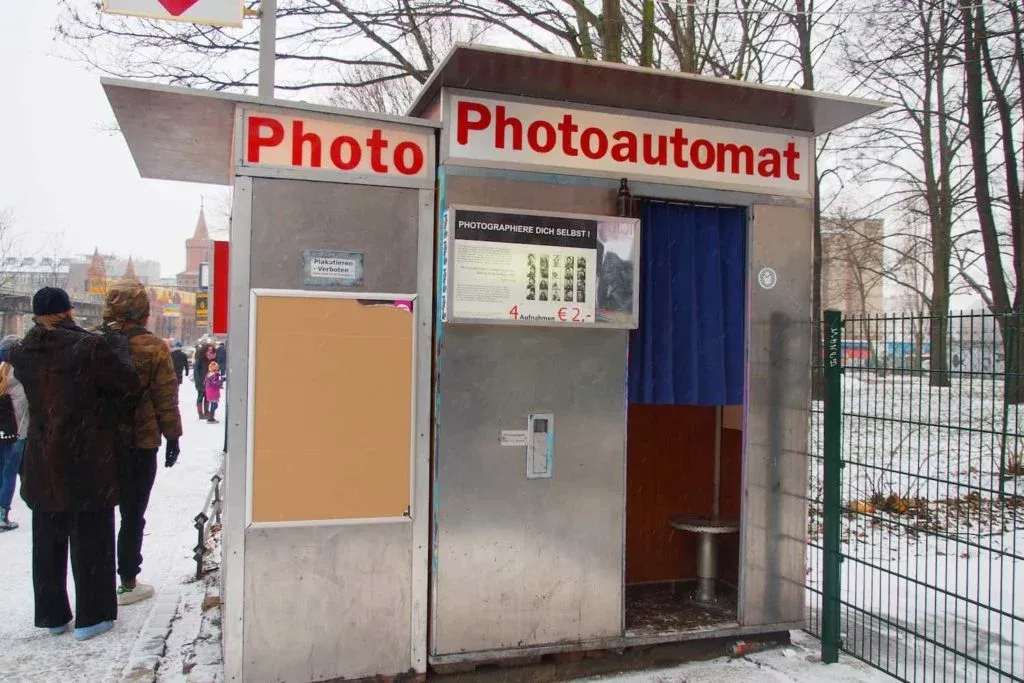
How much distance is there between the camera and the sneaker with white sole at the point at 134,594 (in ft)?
17.3

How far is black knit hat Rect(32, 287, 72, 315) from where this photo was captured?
4684 millimetres

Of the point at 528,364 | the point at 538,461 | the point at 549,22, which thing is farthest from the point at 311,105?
the point at 549,22

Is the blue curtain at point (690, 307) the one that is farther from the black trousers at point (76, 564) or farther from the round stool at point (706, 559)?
the black trousers at point (76, 564)

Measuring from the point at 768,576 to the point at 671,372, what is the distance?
1.35 meters

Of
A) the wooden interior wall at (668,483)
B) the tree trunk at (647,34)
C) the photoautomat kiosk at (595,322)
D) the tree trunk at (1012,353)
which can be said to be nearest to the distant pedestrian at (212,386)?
the tree trunk at (647,34)

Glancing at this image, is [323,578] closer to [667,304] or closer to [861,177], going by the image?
[667,304]

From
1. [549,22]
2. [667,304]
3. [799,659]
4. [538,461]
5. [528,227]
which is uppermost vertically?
[549,22]

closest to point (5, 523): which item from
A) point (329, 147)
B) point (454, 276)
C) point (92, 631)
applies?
point (92, 631)

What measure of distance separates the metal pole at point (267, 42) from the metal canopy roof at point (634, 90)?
128 cm

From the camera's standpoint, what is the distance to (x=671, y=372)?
4.52 m

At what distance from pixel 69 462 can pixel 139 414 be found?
0.69m

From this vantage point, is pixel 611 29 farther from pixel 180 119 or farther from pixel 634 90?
pixel 180 119

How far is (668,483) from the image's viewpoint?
5688 millimetres

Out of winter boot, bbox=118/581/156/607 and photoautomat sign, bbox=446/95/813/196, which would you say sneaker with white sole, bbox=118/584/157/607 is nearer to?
winter boot, bbox=118/581/156/607
